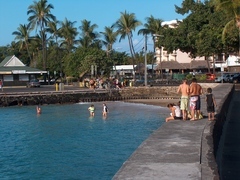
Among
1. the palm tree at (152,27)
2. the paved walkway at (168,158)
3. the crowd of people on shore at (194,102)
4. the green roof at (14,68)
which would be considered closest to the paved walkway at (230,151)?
the paved walkway at (168,158)

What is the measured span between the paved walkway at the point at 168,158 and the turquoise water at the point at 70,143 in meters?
4.28

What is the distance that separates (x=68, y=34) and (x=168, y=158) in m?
86.0

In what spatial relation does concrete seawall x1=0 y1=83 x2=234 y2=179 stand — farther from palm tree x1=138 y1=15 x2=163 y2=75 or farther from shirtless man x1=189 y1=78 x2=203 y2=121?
palm tree x1=138 y1=15 x2=163 y2=75

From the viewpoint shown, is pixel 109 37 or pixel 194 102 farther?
pixel 109 37

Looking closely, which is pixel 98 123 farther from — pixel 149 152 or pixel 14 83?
pixel 14 83

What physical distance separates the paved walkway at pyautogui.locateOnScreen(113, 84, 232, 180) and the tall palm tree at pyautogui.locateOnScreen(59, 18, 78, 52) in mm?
82042

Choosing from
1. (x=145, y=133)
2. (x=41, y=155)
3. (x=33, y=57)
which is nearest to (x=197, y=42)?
(x=145, y=133)

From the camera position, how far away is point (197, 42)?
186ft

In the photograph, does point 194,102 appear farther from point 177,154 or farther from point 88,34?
point 88,34

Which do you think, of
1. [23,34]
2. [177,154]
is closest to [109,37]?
[23,34]

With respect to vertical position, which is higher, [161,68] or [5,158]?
[161,68]

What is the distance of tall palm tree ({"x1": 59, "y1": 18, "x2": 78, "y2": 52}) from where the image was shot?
307ft

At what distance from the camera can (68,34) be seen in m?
93.9

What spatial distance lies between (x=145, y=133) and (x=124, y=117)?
952 centimetres
